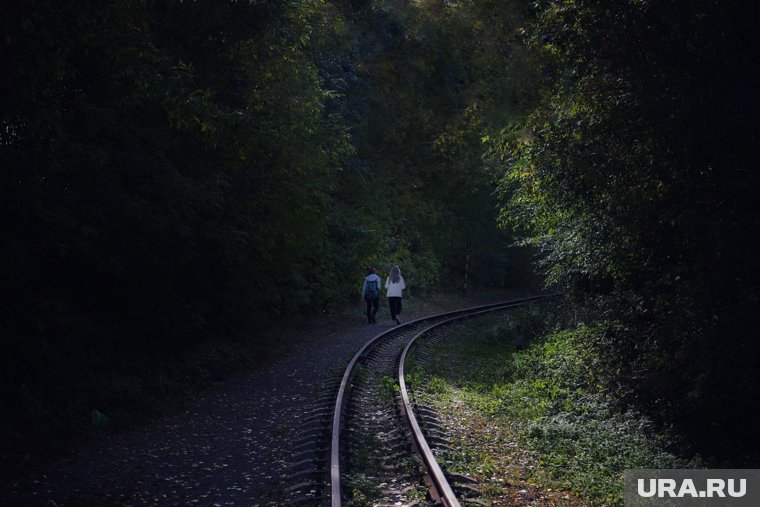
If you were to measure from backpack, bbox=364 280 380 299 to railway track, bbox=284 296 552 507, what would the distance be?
8.99 metres

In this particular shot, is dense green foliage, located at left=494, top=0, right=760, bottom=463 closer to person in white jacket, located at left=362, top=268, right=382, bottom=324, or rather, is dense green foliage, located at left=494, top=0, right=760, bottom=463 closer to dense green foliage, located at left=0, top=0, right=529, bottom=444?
dense green foliage, located at left=0, top=0, right=529, bottom=444

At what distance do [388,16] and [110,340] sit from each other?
19.7 m

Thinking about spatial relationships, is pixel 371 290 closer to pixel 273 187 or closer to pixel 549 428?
pixel 273 187

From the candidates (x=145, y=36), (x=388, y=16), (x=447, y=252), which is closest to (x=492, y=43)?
(x=388, y=16)

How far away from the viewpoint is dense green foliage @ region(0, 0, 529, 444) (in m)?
8.56

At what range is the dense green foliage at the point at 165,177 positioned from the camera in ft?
28.1

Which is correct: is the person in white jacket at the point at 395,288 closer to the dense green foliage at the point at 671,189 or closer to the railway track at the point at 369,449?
the railway track at the point at 369,449

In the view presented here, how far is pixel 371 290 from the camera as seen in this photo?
2234 centimetres

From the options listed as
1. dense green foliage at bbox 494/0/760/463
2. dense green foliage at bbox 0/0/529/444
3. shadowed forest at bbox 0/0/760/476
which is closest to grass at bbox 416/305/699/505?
shadowed forest at bbox 0/0/760/476

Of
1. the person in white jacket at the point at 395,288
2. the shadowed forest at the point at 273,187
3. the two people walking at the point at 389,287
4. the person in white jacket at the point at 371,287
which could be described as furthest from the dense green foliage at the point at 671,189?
the person in white jacket at the point at 371,287

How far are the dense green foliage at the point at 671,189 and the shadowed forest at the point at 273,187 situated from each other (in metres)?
0.03

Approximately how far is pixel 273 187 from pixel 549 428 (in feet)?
28.7

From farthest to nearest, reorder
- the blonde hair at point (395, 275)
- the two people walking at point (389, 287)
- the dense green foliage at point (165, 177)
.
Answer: the two people walking at point (389, 287) → the blonde hair at point (395, 275) → the dense green foliage at point (165, 177)

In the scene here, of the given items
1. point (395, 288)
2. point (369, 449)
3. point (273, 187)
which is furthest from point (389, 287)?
point (369, 449)
